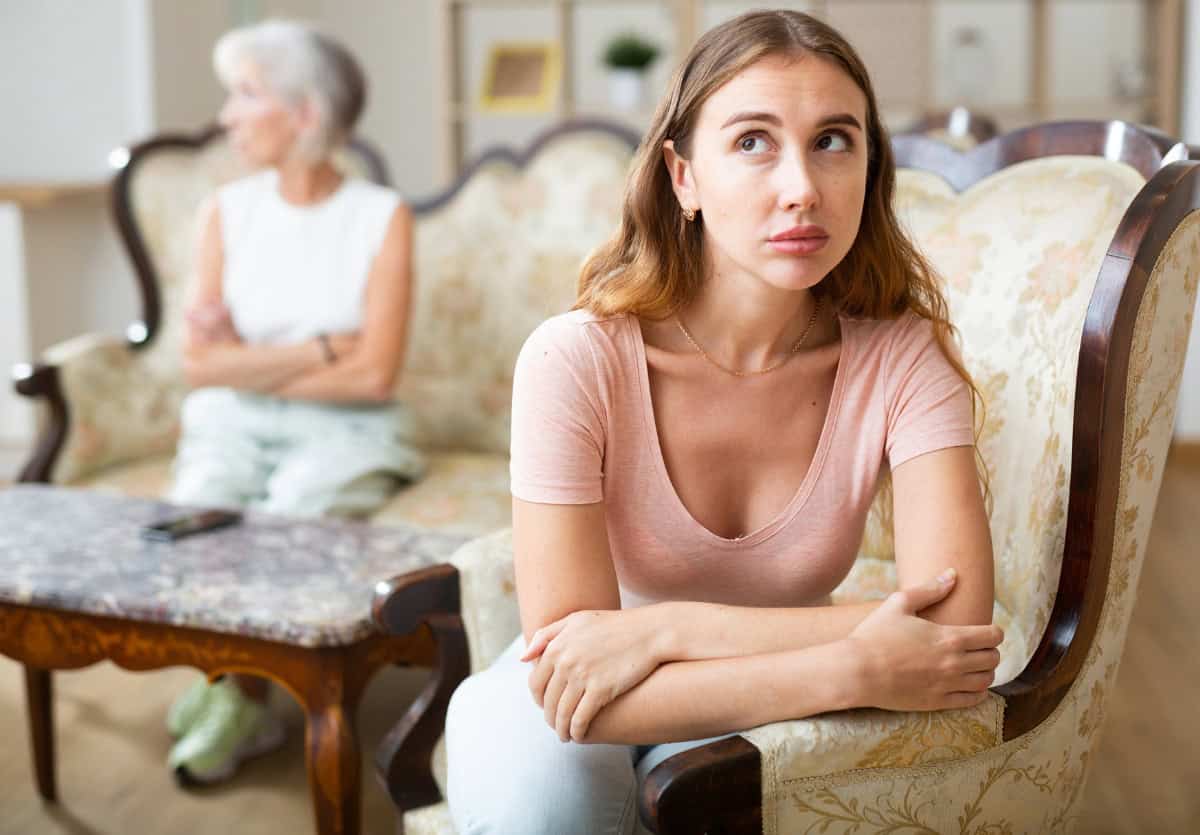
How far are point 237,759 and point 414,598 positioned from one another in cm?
98

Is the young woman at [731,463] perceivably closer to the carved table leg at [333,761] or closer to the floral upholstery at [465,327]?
the carved table leg at [333,761]

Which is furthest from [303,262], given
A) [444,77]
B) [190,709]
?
[444,77]

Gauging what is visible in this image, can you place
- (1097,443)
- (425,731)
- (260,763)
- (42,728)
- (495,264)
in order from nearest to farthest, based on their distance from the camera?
(1097,443) → (425,731) → (42,728) → (260,763) → (495,264)

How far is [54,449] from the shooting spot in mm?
2699

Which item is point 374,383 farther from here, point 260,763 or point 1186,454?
point 1186,454

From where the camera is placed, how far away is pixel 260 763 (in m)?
2.29

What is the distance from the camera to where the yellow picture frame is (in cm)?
465

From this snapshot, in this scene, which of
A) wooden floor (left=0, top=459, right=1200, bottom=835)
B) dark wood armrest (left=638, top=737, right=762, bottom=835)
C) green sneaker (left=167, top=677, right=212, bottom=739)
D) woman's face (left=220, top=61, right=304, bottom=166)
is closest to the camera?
dark wood armrest (left=638, top=737, right=762, bottom=835)

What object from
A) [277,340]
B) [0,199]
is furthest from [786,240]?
[0,199]

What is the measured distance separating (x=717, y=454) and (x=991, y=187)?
61cm

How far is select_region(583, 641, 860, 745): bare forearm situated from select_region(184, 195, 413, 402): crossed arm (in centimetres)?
149

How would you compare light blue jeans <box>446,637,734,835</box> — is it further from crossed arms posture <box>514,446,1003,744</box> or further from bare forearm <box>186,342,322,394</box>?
bare forearm <box>186,342,322,394</box>

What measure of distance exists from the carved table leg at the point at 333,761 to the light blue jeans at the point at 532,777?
1.42 feet

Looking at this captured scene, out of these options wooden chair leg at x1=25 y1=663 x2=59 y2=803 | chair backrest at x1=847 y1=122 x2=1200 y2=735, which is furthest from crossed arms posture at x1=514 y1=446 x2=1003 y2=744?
wooden chair leg at x1=25 y1=663 x2=59 y2=803
